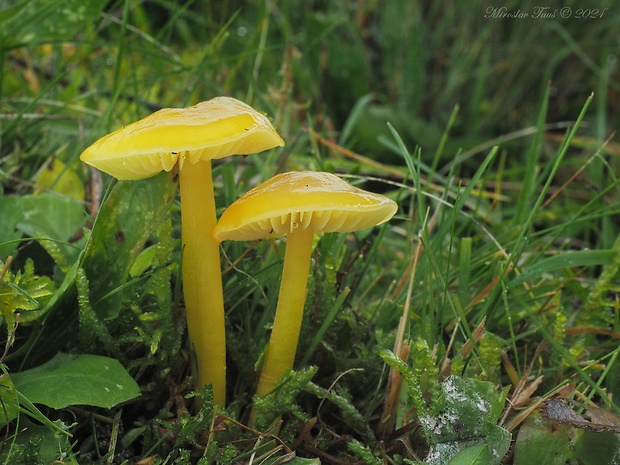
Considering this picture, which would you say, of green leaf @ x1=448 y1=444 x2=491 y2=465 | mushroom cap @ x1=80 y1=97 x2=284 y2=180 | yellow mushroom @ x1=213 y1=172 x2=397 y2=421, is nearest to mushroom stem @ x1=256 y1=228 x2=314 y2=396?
yellow mushroom @ x1=213 y1=172 x2=397 y2=421

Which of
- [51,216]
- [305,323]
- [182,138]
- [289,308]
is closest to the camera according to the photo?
[182,138]

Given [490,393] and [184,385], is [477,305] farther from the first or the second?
[184,385]

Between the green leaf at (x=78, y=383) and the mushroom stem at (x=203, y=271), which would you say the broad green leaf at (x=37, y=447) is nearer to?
the green leaf at (x=78, y=383)

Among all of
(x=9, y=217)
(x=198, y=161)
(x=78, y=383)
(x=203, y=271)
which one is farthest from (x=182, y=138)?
(x=9, y=217)

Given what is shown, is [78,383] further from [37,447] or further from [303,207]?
[303,207]

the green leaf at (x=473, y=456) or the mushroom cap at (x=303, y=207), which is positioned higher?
the mushroom cap at (x=303, y=207)

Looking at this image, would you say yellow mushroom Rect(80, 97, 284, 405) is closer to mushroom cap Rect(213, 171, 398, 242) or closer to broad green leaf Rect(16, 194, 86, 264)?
mushroom cap Rect(213, 171, 398, 242)

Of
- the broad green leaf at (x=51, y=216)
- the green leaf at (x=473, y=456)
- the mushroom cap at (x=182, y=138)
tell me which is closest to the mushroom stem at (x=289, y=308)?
the mushroom cap at (x=182, y=138)
